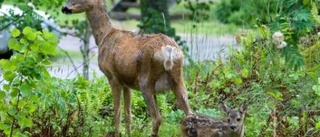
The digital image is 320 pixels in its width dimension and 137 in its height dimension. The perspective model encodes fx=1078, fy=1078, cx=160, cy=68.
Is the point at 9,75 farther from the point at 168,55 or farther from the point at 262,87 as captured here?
the point at 262,87

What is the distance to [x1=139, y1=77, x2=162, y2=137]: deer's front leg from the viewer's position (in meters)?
9.89

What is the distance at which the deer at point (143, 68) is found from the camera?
980 centimetres

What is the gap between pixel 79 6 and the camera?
10984 millimetres

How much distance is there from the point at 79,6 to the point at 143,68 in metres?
1.43

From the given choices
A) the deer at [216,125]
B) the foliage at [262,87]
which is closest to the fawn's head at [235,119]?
the deer at [216,125]

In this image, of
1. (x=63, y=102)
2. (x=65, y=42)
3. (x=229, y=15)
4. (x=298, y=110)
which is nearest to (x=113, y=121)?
(x=63, y=102)

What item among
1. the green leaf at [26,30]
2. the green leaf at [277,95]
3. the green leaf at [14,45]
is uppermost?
the green leaf at [26,30]

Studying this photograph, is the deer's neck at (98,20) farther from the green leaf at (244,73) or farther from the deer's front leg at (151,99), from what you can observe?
the green leaf at (244,73)

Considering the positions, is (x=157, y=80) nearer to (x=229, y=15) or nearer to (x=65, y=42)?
(x=65, y=42)

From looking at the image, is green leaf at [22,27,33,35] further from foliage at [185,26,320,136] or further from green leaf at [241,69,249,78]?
green leaf at [241,69,249,78]

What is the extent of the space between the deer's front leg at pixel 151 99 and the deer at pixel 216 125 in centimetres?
37

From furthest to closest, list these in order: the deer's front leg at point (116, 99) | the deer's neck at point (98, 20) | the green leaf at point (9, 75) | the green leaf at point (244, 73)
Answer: the green leaf at point (244, 73), the deer's neck at point (98, 20), the deer's front leg at point (116, 99), the green leaf at point (9, 75)

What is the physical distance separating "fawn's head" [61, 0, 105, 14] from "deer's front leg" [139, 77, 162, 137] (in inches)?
57.3

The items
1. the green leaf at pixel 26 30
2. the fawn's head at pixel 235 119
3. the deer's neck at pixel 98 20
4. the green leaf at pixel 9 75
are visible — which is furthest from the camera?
the deer's neck at pixel 98 20
